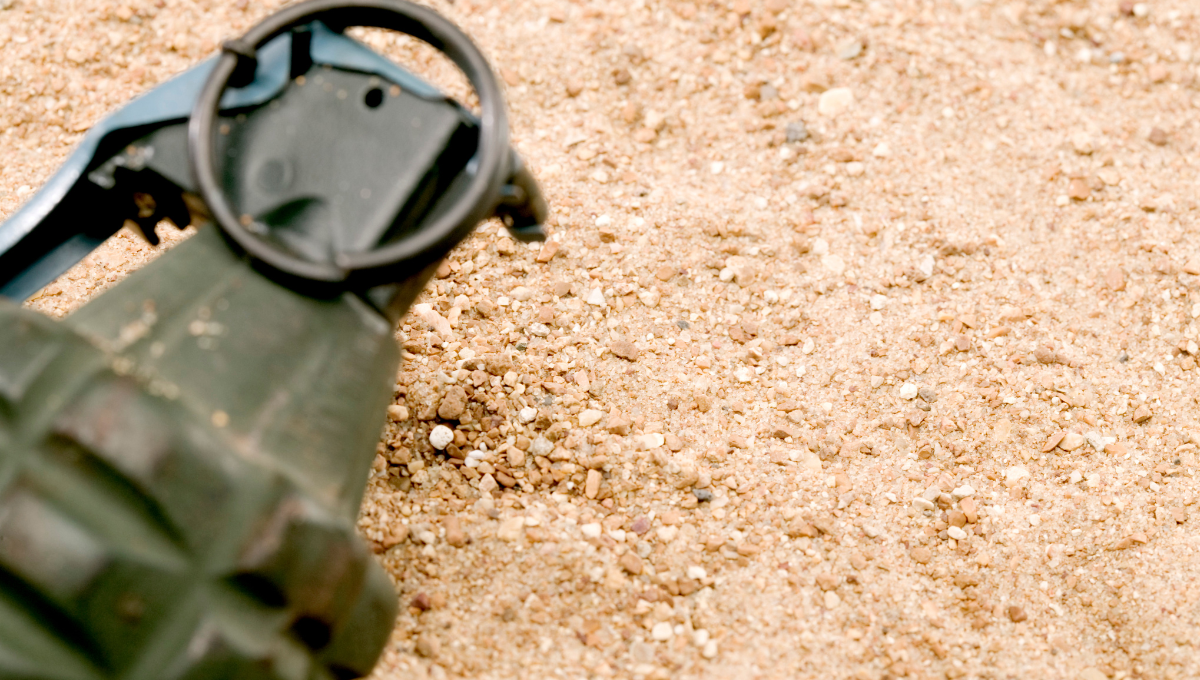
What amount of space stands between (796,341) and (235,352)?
102cm

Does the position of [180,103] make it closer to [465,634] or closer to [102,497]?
[102,497]

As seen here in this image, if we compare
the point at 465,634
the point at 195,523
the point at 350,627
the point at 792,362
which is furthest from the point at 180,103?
the point at 792,362

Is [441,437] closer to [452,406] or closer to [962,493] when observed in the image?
[452,406]

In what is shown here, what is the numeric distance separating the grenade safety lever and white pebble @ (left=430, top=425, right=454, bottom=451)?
44 centimetres

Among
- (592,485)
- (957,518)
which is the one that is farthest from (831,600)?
(592,485)

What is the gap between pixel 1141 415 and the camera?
1657 millimetres

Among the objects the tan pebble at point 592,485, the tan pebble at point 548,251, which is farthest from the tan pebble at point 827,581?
the tan pebble at point 548,251

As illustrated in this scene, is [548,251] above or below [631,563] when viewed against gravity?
above

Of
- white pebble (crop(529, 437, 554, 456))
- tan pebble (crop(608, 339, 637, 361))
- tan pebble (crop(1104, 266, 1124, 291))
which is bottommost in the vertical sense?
white pebble (crop(529, 437, 554, 456))

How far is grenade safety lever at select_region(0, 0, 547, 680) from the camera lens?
886 mm

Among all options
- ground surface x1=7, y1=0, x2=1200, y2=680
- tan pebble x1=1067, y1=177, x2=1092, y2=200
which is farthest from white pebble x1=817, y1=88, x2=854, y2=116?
tan pebble x1=1067, y1=177, x2=1092, y2=200

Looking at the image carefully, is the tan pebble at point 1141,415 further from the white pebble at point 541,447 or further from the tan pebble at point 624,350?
the white pebble at point 541,447

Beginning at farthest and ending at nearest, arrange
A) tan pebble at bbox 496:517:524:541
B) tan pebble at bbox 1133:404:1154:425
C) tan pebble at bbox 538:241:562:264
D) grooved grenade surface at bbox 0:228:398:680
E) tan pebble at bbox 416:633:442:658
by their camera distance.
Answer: tan pebble at bbox 538:241:562:264 → tan pebble at bbox 1133:404:1154:425 → tan pebble at bbox 496:517:524:541 → tan pebble at bbox 416:633:442:658 → grooved grenade surface at bbox 0:228:398:680

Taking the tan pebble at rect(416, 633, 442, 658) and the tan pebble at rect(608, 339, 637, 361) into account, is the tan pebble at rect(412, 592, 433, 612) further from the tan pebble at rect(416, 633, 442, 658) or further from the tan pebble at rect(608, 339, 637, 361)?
the tan pebble at rect(608, 339, 637, 361)
